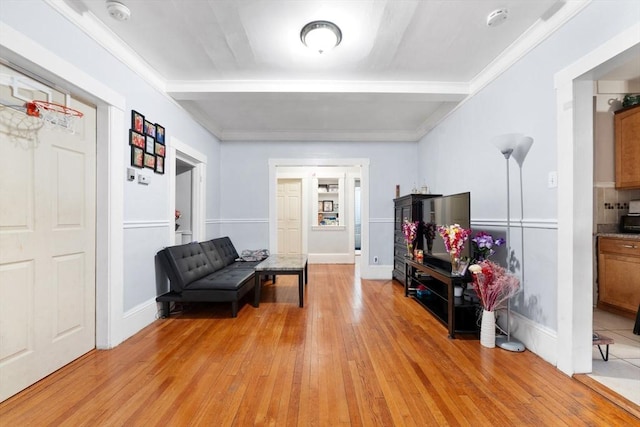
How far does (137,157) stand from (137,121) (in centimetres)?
35

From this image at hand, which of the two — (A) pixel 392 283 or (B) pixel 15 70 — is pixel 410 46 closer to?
(B) pixel 15 70

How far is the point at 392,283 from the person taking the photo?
15.7 ft

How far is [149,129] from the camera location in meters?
2.96

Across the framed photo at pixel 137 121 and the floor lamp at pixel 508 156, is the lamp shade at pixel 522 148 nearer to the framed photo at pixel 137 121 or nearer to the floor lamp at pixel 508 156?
the floor lamp at pixel 508 156

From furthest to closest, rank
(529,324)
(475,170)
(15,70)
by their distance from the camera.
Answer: (475,170) → (529,324) → (15,70)

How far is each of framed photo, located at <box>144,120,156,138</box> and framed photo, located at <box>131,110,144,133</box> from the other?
0.07m

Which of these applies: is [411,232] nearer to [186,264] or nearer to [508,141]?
[508,141]

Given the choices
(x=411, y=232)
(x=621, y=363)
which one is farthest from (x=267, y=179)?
(x=621, y=363)

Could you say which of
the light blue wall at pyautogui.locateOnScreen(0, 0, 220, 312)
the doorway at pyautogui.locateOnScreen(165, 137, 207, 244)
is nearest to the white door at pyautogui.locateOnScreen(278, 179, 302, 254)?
the doorway at pyautogui.locateOnScreen(165, 137, 207, 244)

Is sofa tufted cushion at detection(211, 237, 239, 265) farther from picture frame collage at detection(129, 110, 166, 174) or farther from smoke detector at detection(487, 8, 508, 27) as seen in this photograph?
smoke detector at detection(487, 8, 508, 27)

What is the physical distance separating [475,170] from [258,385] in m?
3.04

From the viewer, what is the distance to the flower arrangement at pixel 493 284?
236cm

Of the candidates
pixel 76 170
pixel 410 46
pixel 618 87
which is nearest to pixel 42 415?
pixel 76 170

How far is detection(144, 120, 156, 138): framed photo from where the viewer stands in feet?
9.55
